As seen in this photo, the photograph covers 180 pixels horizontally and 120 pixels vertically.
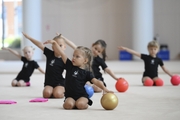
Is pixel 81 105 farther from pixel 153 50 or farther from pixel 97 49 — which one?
pixel 153 50

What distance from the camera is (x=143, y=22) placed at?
66.3 ft

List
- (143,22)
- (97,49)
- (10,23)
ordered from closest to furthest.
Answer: (97,49), (143,22), (10,23)

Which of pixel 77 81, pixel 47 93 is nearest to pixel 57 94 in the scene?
pixel 47 93

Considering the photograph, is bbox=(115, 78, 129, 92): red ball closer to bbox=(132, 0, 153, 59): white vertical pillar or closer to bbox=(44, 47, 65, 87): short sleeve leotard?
bbox=(44, 47, 65, 87): short sleeve leotard

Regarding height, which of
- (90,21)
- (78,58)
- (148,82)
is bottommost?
(148,82)

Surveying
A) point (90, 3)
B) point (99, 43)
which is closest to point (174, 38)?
point (90, 3)

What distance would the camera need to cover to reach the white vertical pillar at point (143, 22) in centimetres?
2014

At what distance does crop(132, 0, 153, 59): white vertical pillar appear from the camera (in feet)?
66.1

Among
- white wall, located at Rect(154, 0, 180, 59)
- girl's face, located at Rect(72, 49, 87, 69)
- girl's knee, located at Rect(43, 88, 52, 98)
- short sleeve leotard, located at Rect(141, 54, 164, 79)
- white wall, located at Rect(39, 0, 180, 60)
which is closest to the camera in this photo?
girl's face, located at Rect(72, 49, 87, 69)

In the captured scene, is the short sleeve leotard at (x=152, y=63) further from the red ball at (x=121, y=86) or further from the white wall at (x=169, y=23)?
the white wall at (x=169, y=23)

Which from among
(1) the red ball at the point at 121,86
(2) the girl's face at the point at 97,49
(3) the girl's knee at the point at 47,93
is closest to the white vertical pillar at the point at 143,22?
(2) the girl's face at the point at 97,49

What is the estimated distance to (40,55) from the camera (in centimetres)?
2177

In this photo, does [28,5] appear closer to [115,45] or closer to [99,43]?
[115,45]

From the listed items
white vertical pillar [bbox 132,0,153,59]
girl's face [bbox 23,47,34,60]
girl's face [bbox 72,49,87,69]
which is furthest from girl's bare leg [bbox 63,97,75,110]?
white vertical pillar [bbox 132,0,153,59]
